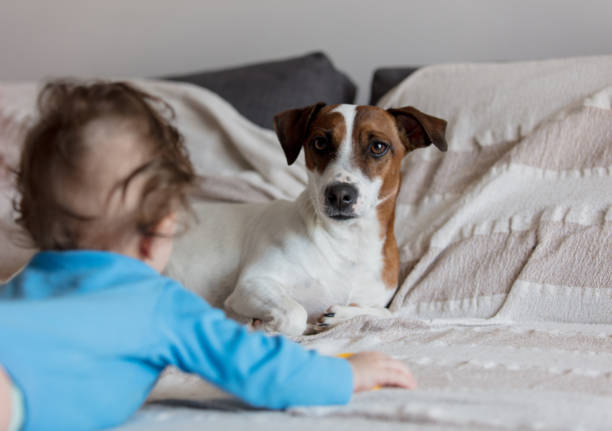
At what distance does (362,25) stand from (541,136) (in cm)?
126

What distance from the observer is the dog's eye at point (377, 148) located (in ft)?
5.78

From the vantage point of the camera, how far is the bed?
2.79 ft

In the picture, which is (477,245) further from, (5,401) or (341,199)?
(5,401)

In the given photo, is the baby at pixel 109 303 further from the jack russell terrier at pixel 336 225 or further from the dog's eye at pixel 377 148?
the dog's eye at pixel 377 148

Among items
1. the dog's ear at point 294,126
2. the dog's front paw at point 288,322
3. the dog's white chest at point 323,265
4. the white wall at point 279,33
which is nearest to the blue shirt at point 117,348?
the dog's front paw at point 288,322

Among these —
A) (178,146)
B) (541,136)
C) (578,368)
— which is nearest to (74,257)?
(178,146)

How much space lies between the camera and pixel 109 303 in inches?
30.5

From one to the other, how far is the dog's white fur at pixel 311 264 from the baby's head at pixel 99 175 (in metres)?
0.76

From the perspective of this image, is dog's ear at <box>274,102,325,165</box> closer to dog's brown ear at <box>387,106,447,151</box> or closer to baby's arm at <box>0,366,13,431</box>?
dog's brown ear at <box>387,106,447,151</box>

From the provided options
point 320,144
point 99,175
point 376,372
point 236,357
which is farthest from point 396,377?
point 320,144

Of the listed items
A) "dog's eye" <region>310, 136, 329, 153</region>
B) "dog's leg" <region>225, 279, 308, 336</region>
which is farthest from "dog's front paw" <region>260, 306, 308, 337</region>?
"dog's eye" <region>310, 136, 329, 153</region>

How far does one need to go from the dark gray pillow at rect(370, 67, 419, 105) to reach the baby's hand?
1.69 meters

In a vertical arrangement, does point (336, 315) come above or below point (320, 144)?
below

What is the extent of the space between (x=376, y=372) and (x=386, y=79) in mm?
1765
